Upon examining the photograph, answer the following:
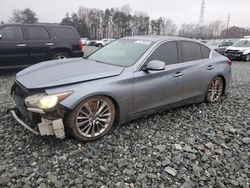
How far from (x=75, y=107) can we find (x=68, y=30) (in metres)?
6.52

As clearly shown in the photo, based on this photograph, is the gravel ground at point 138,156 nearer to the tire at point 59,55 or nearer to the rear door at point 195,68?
the rear door at point 195,68

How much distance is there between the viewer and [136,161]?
3100 mm

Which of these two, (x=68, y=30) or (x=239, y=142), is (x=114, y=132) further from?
(x=68, y=30)

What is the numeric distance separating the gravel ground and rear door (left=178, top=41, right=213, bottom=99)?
642 millimetres

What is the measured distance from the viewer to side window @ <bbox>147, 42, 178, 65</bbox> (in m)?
4.09

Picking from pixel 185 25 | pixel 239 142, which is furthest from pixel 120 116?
pixel 185 25

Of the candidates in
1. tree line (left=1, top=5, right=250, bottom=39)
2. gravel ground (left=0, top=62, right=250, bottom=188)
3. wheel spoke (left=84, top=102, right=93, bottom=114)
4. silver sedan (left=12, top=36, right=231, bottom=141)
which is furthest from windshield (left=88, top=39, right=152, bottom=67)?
tree line (left=1, top=5, right=250, bottom=39)

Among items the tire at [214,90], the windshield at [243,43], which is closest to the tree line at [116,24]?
the windshield at [243,43]

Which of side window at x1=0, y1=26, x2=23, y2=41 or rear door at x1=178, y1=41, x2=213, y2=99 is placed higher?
side window at x1=0, y1=26, x2=23, y2=41

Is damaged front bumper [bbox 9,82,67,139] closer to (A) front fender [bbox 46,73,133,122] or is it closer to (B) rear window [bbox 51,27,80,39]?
(A) front fender [bbox 46,73,133,122]

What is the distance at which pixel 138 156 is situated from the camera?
3.21 metres

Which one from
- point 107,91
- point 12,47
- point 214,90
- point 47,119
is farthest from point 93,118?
point 12,47

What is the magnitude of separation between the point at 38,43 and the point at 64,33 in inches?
44.0

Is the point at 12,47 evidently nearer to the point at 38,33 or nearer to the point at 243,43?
the point at 38,33
